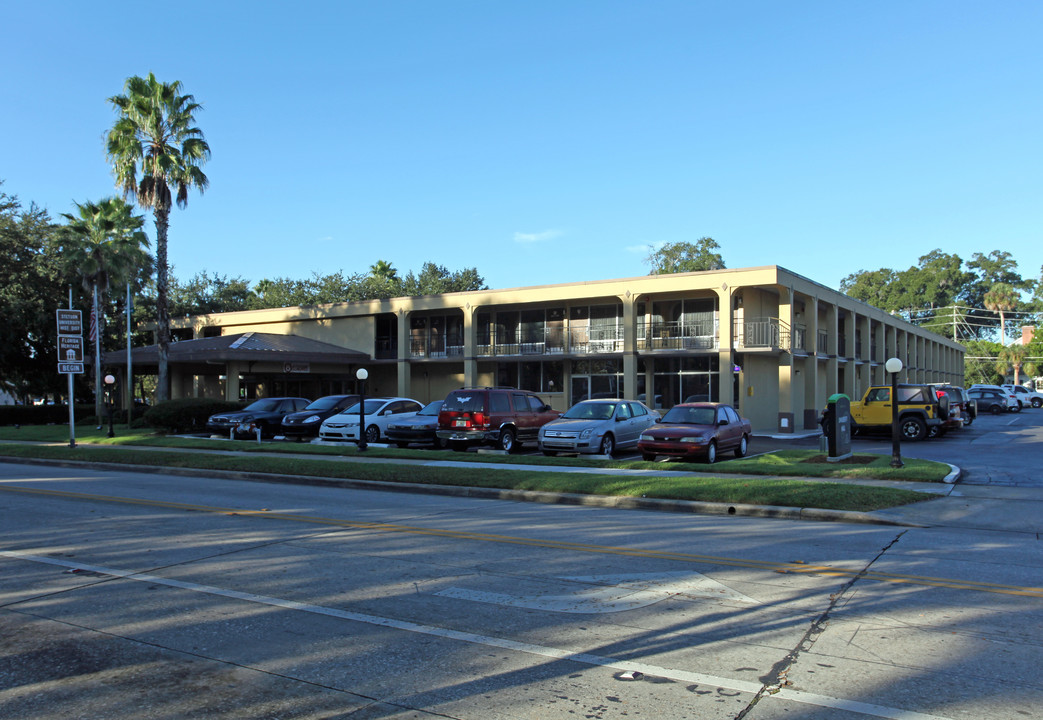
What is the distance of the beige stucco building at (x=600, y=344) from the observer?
31.3 m

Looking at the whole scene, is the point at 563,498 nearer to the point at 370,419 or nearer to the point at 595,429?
the point at 595,429

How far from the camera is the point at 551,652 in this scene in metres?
4.95

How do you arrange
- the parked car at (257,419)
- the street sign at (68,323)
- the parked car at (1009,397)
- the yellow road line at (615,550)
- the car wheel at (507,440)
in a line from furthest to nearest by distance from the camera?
the parked car at (1009,397) → the parked car at (257,419) → the street sign at (68,323) → the car wheel at (507,440) → the yellow road line at (615,550)

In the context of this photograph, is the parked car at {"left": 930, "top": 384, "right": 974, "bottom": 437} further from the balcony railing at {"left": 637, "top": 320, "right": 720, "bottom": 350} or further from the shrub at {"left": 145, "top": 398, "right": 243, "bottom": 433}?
the shrub at {"left": 145, "top": 398, "right": 243, "bottom": 433}

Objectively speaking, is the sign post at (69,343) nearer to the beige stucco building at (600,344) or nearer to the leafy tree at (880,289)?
the beige stucco building at (600,344)

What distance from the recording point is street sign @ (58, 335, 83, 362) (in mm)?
21156

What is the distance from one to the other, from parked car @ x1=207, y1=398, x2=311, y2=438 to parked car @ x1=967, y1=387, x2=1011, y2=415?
41.1m

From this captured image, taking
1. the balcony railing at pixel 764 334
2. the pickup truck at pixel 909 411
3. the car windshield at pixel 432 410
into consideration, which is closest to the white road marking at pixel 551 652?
the car windshield at pixel 432 410

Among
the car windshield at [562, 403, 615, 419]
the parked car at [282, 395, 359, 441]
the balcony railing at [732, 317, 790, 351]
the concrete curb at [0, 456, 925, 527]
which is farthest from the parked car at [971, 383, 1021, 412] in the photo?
the concrete curb at [0, 456, 925, 527]

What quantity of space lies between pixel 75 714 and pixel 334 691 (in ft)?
4.45

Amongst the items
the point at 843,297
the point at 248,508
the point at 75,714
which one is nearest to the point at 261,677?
the point at 75,714

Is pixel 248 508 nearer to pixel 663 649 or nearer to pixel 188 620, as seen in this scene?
pixel 188 620

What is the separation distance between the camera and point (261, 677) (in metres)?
4.56

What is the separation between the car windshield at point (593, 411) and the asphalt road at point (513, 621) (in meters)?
9.53
